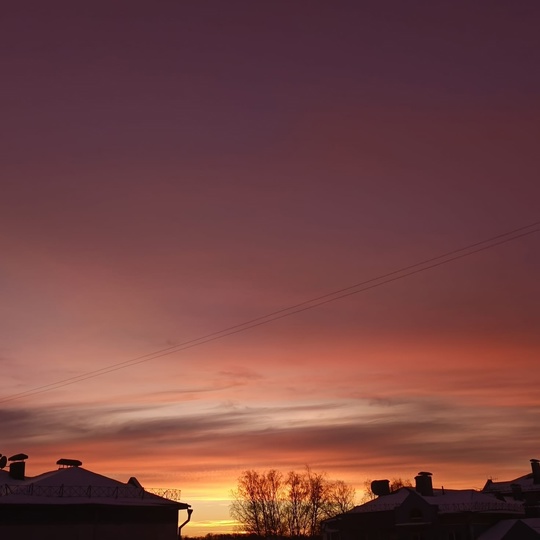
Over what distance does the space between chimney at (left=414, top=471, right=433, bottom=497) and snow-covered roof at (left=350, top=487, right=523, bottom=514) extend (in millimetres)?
681

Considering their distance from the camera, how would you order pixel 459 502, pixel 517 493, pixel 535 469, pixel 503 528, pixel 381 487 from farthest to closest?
1. pixel 535 469
2. pixel 517 493
3. pixel 381 487
4. pixel 459 502
5. pixel 503 528

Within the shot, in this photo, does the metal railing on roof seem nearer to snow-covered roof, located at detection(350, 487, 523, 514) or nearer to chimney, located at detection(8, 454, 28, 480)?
chimney, located at detection(8, 454, 28, 480)

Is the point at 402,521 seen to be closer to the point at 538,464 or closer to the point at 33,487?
the point at 538,464

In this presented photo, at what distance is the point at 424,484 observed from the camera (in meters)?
68.9

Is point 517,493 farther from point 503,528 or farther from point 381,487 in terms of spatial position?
point 503,528

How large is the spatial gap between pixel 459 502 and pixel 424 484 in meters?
6.25

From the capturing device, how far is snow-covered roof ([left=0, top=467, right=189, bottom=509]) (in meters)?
45.3

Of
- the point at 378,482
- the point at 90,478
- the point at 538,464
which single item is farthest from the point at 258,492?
the point at 90,478

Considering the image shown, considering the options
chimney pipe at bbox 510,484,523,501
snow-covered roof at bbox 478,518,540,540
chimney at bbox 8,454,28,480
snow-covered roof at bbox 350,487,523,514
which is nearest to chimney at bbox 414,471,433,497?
snow-covered roof at bbox 350,487,523,514

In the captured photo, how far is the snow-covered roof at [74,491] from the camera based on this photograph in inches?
1784

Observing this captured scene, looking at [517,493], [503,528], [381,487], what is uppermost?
[381,487]

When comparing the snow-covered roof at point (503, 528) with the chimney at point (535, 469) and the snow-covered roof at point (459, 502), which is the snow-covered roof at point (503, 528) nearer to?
the snow-covered roof at point (459, 502)

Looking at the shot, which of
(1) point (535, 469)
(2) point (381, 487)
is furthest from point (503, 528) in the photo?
(1) point (535, 469)

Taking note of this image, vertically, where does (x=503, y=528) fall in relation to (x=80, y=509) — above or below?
below
